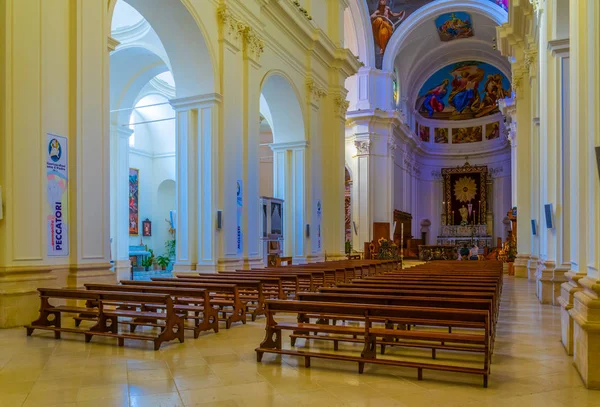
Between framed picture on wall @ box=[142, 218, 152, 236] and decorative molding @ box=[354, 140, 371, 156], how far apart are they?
33.3 feet

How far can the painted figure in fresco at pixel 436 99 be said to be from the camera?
33.7 m

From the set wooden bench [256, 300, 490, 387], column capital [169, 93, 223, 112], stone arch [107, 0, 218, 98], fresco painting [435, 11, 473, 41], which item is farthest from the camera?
fresco painting [435, 11, 473, 41]

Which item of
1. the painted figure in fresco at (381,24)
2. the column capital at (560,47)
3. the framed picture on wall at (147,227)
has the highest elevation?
the painted figure in fresco at (381,24)

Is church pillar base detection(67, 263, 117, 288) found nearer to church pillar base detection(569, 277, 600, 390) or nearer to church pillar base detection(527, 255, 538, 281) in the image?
church pillar base detection(569, 277, 600, 390)

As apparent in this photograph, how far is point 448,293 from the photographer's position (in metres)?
5.74

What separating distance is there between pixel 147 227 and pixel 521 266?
1425cm

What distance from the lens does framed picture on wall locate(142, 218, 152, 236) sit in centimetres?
2223

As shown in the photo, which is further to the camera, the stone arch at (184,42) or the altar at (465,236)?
the altar at (465,236)

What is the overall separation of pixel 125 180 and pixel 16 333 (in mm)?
10582

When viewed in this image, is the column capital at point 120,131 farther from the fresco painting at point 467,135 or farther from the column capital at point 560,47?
the fresco painting at point 467,135

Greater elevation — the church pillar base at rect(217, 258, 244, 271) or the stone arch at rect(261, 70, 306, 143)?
the stone arch at rect(261, 70, 306, 143)

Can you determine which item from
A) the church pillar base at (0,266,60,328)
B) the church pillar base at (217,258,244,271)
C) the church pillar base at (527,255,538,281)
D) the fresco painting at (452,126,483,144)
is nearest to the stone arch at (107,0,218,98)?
the church pillar base at (217,258,244,271)

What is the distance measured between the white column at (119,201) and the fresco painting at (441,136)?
23.4m

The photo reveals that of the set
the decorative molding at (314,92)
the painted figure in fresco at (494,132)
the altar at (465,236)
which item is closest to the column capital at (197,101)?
the decorative molding at (314,92)
